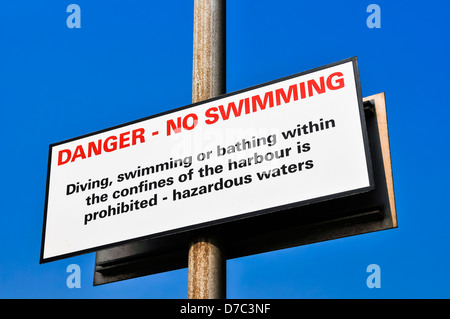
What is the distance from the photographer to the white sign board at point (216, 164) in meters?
6.37

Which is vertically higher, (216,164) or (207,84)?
(207,84)

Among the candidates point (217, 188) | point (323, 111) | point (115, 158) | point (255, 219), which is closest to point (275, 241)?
point (255, 219)

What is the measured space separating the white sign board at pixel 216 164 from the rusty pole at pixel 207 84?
0.18 metres

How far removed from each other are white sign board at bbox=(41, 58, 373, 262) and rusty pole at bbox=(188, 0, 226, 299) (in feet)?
0.61

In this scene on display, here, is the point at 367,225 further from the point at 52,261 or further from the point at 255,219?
the point at 52,261

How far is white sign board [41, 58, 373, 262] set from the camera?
6.37m

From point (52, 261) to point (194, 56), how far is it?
106 inches

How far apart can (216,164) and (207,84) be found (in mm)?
887

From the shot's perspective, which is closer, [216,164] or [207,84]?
[216,164]

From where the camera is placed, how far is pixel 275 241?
22.5ft

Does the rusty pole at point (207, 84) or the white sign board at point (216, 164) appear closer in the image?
the rusty pole at point (207, 84)

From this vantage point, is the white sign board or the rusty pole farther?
the white sign board

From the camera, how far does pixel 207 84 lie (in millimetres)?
7023
